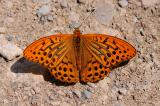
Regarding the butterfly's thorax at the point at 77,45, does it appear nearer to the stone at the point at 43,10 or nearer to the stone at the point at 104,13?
the stone at the point at 104,13

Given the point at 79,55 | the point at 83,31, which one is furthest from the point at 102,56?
the point at 83,31

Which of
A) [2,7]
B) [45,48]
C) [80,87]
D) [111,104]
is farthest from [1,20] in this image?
[111,104]

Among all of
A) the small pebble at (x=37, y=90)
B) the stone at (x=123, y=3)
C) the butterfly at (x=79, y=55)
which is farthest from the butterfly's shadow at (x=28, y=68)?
the stone at (x=123, y=3)

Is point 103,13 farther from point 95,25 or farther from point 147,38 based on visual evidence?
point 147,38

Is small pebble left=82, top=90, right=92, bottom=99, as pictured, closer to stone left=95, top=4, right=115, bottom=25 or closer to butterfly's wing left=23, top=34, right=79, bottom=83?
butterfly's wing left=23, top=34, right=79, bottom=83

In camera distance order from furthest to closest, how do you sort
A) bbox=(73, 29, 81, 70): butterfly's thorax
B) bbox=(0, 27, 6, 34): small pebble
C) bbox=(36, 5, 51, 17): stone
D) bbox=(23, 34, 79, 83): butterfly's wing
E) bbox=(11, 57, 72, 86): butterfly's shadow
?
bbox=(36, 5, 51, 17): stone < bbox=(0, 27, 6, 34): small pebble < bbox=(11, 57, 72, 86): butterfly's shadow < bbox=(73, 29, 81, 70): butterfly's thorax < bbox=(23, 34, 79, 83): butterfly's wing

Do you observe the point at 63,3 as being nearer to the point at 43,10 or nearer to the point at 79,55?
the point at 43,10

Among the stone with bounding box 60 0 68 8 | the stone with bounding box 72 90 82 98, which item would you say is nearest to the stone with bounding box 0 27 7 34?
the stone with bounding box 60 0 68 8
